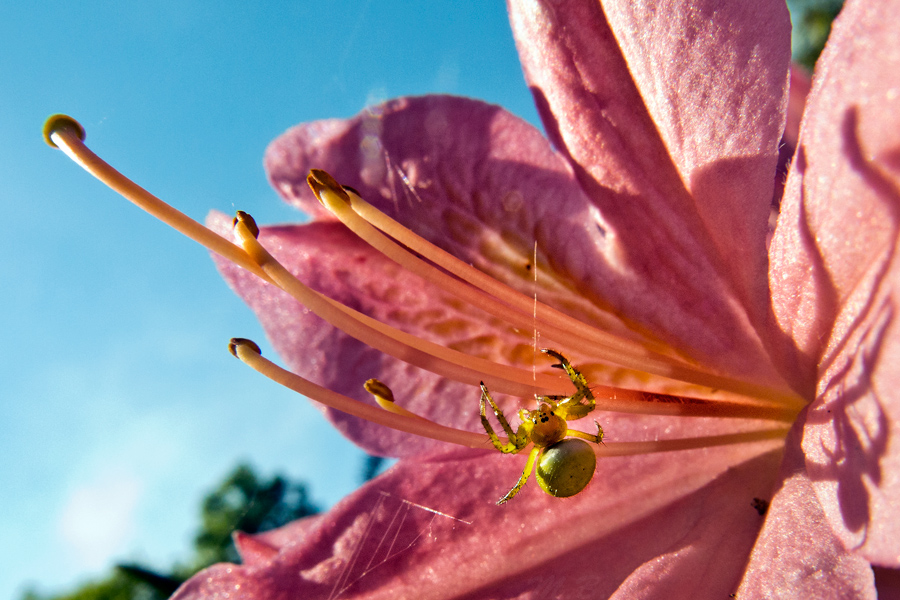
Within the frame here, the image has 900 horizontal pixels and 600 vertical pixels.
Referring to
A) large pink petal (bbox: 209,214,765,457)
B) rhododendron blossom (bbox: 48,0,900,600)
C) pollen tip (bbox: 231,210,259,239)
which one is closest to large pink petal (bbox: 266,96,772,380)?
rhododendron blossom (bbox: 48,0,900,600)

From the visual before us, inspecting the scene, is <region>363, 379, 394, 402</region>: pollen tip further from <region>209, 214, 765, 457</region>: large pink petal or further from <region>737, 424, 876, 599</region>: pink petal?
<region>737, 424, 876, 599</region>: pink petal

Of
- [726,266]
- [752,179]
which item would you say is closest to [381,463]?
[726,266]

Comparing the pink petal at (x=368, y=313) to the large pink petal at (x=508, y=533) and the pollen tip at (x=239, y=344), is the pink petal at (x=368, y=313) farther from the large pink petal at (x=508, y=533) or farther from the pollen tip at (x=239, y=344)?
the pollen tip at (x=239, y=344)

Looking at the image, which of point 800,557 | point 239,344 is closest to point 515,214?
point 239,344

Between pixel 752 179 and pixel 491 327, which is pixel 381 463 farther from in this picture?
pixel 752 179

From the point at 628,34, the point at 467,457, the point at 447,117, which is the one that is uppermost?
the point at 447,117

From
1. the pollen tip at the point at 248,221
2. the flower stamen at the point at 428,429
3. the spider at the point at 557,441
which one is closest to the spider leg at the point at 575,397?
the spider at the point at 557,441

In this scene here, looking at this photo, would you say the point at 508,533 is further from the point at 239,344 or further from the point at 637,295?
the point at 239,344

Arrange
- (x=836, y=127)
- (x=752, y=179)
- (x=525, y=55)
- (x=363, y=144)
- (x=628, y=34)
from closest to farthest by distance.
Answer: (x=836, y=127) < (x=752, y=179) < (x=628, y=34) < (x=525, y=55) < (x=363, y=144)
